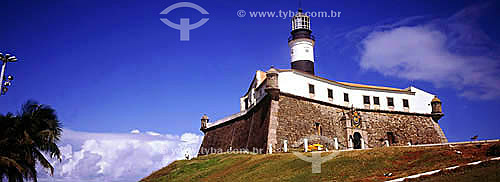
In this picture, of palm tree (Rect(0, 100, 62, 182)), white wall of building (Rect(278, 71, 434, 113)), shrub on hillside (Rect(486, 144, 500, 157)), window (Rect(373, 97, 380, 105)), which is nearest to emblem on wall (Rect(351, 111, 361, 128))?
white wall of building (Rect(278, 71, 434, 113))

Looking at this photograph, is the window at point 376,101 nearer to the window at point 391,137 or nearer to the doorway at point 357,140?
the window at point 391,137

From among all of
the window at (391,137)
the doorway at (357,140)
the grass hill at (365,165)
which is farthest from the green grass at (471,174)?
the window at (391,137)

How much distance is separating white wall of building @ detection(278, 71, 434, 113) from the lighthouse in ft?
17.9

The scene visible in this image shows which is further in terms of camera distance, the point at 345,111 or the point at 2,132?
the point at 345,111

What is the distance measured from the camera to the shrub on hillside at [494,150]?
2019 cm

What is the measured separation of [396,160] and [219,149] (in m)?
31.4

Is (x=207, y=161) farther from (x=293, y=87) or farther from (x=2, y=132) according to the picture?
(x=2, y=132)

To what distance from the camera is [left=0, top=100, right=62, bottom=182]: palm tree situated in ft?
66.2

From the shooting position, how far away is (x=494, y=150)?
805 inches

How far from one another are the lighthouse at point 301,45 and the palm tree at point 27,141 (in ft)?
107

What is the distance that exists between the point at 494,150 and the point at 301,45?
32078 millimetres

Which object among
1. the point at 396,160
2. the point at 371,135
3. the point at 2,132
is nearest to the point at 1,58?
the point at 2,132

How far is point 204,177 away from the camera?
3100 centimetres

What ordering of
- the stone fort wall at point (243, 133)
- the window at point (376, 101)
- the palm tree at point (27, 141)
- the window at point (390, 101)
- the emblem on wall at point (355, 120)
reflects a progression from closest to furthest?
1. the palm tree at point (27, 141)
2. the stone fort wall at point (243, 133)
3. the emblem on wall at point (355, 120)
4. the window at point (376, 101)
5. the window at point (390, 101)
